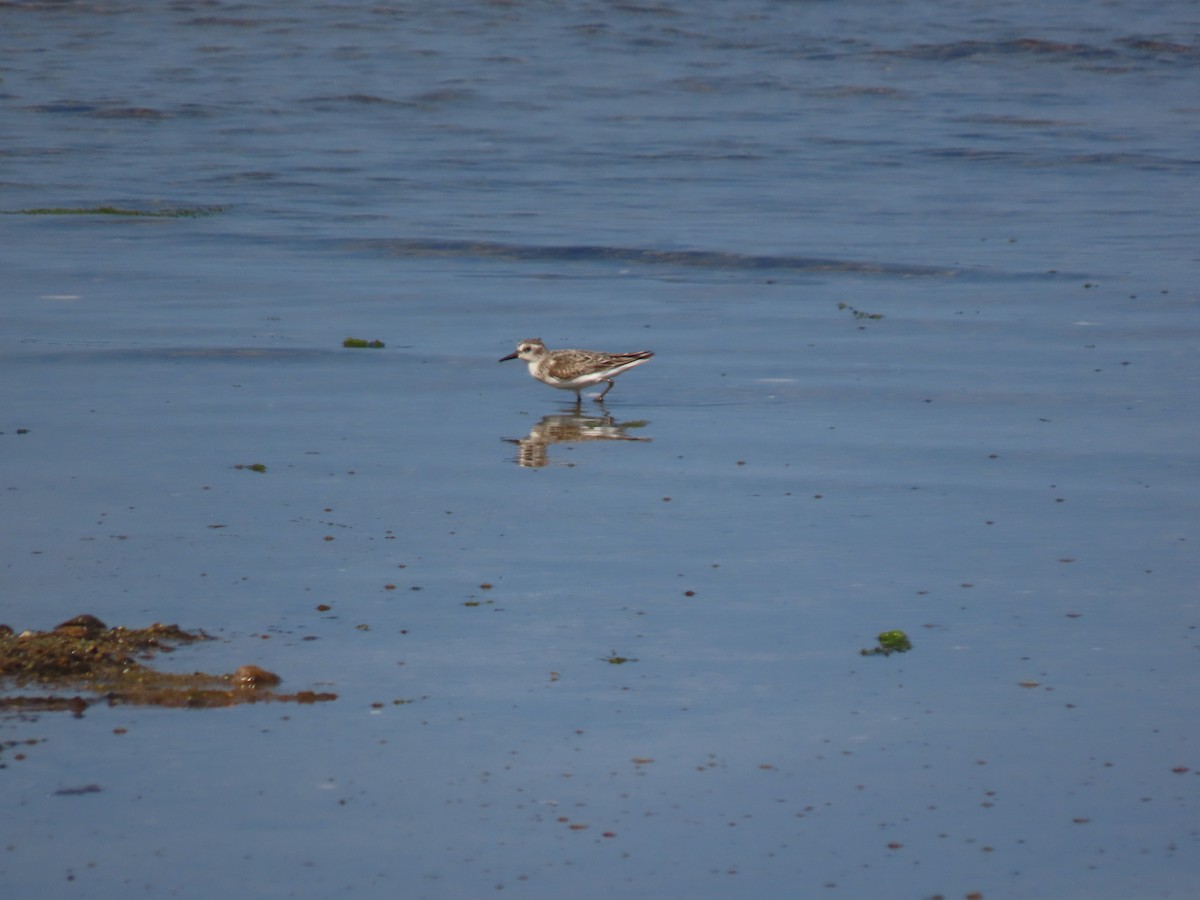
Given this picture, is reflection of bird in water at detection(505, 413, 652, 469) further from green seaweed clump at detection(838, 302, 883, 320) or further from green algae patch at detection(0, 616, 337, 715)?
green seaweed clump at detection(838, 302, 883, 320)

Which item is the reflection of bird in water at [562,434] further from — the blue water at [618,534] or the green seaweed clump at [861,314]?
the green seaweed clump at [861,314]

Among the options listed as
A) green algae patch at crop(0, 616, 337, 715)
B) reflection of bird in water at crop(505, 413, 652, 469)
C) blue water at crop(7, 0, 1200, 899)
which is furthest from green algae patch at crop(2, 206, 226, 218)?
green algae patch at crop(0, 616, 337, 715)

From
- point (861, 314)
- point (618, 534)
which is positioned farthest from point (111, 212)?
point (618, 534)

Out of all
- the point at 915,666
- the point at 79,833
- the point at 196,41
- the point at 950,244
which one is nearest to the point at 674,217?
the point at 950,244

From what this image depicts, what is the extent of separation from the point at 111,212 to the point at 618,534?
49.0 ft

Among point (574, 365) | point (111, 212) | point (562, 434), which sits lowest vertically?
point (111, 212)

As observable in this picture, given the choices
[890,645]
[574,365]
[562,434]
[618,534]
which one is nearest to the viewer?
[890,645]

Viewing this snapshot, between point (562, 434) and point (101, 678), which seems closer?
point (101, 678)

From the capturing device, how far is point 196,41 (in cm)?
4478

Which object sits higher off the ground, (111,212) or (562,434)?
(562,434)

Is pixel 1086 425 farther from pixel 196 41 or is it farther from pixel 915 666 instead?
pixel 196 41

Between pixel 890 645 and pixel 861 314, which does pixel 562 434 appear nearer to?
pixel 890 645

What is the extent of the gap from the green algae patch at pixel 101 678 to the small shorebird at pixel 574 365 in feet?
19.8

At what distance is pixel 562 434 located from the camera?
11.4 meters
